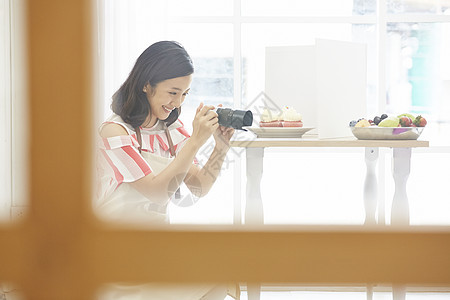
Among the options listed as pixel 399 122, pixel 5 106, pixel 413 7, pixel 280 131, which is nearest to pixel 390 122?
pixel 399 122

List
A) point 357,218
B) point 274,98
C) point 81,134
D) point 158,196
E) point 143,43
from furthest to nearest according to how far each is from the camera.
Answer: point 357,218 → point 143,43 → point 274,98 → point 158,196 → point 81,134

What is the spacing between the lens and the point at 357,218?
9.60 feet

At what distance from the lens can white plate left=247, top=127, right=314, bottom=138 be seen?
1648 millimetres

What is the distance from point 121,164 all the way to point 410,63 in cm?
205

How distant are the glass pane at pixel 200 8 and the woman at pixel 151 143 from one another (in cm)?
135

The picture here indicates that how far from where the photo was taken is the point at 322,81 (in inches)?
71.2

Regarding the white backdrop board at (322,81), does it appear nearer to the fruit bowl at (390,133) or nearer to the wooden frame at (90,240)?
the fruit bowl at (390,133)

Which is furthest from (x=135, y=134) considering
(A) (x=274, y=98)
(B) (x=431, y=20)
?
(B) (x=431, y=20)

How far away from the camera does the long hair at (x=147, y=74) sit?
1467 millimetres

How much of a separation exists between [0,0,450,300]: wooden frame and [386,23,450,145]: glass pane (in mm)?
2885

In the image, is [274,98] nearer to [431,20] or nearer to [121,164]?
[121,164]

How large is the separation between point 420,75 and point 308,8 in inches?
28.5

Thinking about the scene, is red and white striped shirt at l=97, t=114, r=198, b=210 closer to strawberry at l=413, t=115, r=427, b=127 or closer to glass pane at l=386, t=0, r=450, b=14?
strawberry at l=413, t=115, r=427, b=127

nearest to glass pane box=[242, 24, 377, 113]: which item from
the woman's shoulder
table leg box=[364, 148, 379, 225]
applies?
table leg box=[364, 148, 379, 225]
